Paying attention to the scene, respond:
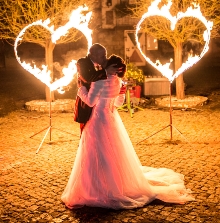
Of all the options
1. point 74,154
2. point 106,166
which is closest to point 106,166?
point 106,166

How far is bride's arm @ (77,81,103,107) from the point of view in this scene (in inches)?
207

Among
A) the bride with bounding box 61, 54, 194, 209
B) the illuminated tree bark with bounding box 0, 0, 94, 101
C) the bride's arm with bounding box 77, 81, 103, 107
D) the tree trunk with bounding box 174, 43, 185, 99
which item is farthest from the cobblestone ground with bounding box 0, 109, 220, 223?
the illuminated tree bark with bounding box 0, 0, 94, 101

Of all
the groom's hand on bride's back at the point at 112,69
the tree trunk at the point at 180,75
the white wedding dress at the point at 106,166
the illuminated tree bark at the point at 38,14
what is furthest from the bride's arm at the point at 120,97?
the tree trunk at the point at 180,75

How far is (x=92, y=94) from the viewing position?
526 cm

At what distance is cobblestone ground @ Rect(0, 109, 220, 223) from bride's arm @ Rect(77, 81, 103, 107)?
1464 mm

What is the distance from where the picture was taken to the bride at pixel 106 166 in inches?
210

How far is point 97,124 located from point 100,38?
14793 millimetres

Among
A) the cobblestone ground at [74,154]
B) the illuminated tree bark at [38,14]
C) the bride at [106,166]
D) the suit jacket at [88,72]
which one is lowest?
the cobblestone ground at [74,154]

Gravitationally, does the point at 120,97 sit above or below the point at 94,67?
below

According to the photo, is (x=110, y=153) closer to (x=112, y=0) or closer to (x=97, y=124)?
(x=97, y=124)

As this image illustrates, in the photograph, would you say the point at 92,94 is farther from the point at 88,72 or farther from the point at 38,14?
the point at 38,14

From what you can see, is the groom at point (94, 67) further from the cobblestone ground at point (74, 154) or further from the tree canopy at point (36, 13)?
the tree canopy at point (36, 13)

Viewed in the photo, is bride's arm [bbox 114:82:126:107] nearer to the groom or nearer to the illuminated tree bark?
the groom

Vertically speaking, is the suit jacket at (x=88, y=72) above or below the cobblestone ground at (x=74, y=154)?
above
